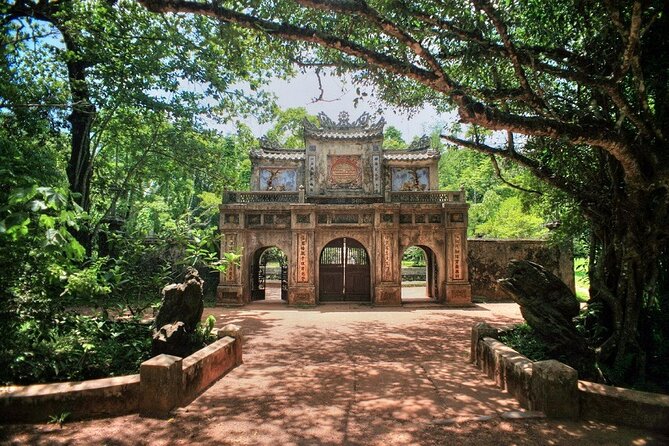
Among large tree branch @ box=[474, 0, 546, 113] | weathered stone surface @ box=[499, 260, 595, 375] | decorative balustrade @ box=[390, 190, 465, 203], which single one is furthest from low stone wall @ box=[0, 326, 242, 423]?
decorative balustrade @ box=[390, 190, 465, 203]

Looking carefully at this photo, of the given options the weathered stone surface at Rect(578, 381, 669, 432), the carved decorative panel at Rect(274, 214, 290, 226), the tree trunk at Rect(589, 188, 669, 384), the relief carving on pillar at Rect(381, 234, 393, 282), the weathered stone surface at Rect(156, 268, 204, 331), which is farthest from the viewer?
the carved decorative panel at Rect(274, 214, 290, 226)

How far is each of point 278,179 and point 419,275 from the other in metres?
12.2

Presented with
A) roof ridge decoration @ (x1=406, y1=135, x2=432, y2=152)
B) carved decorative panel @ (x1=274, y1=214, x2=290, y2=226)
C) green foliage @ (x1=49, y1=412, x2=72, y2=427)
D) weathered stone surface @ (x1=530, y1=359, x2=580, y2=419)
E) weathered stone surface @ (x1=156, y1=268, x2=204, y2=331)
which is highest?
roof ridge decoration @ (x1=406, y1=135, x2=432, y2=152)

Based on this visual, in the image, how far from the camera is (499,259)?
53.6 ft

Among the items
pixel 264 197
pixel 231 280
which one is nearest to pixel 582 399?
pixel 231 280

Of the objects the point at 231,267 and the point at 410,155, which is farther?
the point at 410,155

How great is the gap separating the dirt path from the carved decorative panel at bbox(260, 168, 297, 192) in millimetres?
10261

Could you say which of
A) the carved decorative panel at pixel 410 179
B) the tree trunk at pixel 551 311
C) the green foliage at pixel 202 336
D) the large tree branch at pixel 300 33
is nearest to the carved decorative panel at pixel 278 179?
the carved decorative panel at pixel 410 179

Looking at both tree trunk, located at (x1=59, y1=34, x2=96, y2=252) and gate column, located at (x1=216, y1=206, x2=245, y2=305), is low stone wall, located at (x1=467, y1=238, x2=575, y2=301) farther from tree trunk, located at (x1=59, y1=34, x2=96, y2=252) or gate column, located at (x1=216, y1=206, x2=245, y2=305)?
tree trunk, located at (x1=59, y1=34, x2=96, y2=252)

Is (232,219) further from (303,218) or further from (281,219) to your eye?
(303,218)

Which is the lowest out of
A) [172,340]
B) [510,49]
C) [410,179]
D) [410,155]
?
[172,340]

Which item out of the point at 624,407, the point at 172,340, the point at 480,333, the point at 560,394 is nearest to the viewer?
the point at 624,407

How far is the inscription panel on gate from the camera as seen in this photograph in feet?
47.3

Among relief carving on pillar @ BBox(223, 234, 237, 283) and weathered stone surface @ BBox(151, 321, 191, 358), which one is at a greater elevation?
relief carving on pillar @ BBox(223, 234, 237, 283)
